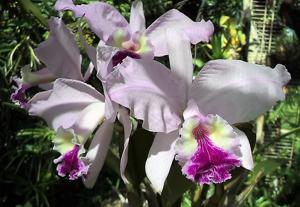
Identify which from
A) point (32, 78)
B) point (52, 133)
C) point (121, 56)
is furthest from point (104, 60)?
point (52, 133)

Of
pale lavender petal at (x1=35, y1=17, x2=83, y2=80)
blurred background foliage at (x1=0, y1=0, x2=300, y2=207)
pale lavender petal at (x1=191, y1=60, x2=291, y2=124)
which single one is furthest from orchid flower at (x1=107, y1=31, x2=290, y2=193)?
blurred background foliage at (x1=0, y1=0, x2=300, y2=207)

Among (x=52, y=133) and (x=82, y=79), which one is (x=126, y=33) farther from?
(x=52, y=133)

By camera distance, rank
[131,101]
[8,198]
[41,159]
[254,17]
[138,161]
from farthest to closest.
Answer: [254,17]
[8,198]
[41,159]
[138,161]
[131,101]

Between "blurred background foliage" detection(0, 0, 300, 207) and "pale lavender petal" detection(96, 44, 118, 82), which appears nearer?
"pale lavender petal" detection(96, 44, 118, 82)

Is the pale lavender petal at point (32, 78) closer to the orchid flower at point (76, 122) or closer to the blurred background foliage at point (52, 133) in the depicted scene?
the orchid flower at point (76, 122)

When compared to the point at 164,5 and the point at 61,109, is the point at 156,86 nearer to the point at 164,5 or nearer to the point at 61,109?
the point at 61,109

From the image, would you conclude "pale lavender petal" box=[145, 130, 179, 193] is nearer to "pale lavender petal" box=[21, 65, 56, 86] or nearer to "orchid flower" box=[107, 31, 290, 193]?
"orchid flower" box=[107, 31, 290, 193]

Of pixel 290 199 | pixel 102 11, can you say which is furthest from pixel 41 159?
pixel 102 11
